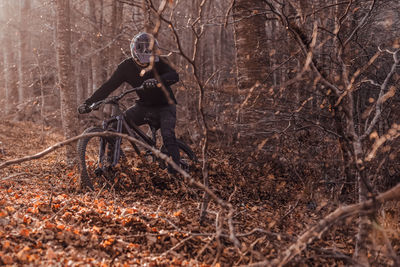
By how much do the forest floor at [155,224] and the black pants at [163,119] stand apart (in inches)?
21.3

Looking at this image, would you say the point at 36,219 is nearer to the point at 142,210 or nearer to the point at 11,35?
the point at 142,210

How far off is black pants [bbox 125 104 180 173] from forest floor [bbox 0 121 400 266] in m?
0.54

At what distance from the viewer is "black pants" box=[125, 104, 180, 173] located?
18.9 feet

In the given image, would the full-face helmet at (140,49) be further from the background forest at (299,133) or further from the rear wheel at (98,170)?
the rear wheel at (98,170)

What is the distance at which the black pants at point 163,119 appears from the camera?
5.75 metres

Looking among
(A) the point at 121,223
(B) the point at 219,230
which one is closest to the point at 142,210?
(A) the point at 121,223

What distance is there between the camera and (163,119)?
5.77 m

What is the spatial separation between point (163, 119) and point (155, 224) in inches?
87.8

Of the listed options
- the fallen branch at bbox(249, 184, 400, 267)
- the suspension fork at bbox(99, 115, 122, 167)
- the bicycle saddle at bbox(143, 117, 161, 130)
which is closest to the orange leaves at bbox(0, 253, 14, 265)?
the fallen branch at bbox(249, 184, 400, 267)

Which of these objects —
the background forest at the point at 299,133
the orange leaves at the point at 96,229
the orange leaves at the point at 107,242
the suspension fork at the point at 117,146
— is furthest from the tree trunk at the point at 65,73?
the orange leaves at the point at 107,242

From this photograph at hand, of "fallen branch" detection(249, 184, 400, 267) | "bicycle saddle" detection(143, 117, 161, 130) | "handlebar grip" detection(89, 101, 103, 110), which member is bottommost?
"fallen branch" detection(249, 184, 400, 267)

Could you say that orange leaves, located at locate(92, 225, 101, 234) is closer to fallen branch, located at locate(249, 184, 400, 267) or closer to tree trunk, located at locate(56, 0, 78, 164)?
fallen branch, located at locate(249, 184, 400, 267)

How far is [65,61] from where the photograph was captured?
8.00 metres

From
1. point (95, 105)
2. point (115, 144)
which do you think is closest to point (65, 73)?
point (95, 105)
